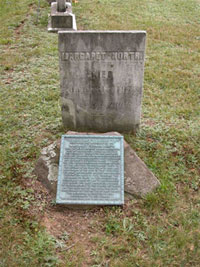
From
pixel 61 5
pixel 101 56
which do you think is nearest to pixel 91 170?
pixel 101 56

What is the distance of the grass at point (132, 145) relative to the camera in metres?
2.99

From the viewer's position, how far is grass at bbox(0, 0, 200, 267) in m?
2.99

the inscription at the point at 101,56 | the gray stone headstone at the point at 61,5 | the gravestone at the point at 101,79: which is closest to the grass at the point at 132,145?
the gravestone at the point at 101,79

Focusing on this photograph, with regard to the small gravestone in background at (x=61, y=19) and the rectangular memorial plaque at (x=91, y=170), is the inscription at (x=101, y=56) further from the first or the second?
the small gravestone in background at (x=61, y=19)

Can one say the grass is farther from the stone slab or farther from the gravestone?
the gravestone

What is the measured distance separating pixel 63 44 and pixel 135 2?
8.54m

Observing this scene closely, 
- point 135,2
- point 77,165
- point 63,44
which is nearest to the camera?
point 77,165

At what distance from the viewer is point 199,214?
338cm

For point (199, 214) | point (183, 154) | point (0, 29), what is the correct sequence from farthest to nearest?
point (0, 29) < point (183, 154) < point (199, 214)

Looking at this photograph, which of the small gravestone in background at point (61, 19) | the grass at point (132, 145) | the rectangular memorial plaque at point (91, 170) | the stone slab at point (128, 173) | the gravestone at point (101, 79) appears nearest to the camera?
the grass at point (132, 145)

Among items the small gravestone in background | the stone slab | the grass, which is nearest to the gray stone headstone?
the small gravestone in background

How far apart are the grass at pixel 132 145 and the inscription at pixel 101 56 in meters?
1.09

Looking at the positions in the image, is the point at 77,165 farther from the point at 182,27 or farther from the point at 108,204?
the point at 182,27

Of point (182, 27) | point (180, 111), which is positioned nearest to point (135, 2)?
point (182, 27)
